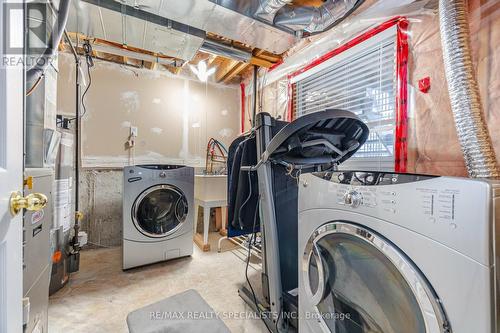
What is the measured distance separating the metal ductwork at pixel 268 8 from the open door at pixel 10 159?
1.34 m

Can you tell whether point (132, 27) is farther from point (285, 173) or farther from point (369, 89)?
point (369, 89)

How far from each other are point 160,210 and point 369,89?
2.22 m

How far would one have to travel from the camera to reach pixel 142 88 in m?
2.95

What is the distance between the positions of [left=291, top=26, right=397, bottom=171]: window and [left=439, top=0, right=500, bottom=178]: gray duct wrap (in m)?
0.45

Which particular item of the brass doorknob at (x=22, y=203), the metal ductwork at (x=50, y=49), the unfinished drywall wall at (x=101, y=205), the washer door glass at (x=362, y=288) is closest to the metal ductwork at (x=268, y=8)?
the metal ductwork at (x=50, y=49)

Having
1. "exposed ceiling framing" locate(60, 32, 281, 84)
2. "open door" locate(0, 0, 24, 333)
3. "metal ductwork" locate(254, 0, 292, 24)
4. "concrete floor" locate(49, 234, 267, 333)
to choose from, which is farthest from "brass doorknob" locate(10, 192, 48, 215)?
"exposed ceiling framing" locate(60, 32, 281, 84)

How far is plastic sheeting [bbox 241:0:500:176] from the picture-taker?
1.11 meters

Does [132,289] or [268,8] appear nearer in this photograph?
[268,8]

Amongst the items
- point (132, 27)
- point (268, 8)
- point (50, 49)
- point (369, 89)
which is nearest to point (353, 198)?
point (369, 89)

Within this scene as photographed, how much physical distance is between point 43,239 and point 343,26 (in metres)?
2.40

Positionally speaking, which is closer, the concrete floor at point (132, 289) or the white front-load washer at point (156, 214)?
the concrete floor at point (132, 289)

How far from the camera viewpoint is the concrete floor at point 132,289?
1.51 meters

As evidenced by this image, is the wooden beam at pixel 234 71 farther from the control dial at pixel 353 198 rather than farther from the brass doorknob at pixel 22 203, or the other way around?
the brass doorknob at pixel 22 203

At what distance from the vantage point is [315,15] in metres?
1.66
